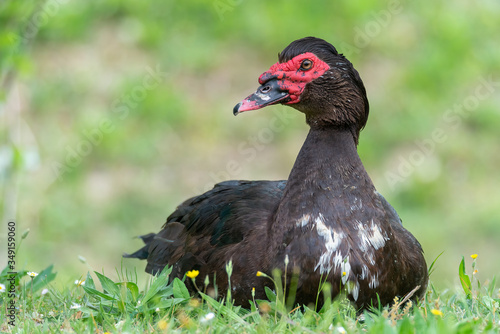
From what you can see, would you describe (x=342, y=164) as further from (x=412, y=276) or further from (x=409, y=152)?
(x=409, y=152)

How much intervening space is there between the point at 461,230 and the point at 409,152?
1.05 m

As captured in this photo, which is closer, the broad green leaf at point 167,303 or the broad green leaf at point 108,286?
the broad green leaf at point 167,303

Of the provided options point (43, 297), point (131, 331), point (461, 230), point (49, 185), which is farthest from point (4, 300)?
point (461, 230)

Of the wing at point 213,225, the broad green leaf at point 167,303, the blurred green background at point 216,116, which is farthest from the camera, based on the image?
the blurred green background at point 216,116

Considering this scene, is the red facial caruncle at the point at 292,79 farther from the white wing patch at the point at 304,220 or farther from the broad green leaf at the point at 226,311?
the broad green leaf at the point at 226,311

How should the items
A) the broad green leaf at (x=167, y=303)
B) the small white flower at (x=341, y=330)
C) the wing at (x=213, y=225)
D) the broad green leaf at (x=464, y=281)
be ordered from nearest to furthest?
the small white flower at (x=341, y=330)
the broad green leaf at (x=167, y=303)
the broad green leaf at (x=464, y=281)
the wing at (x=213, y=225)

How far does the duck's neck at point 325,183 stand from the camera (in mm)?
3998

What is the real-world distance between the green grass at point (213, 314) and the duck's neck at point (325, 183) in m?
0.36

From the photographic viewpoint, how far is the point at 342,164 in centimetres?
411

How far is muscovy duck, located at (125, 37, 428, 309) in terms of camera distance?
3898mm

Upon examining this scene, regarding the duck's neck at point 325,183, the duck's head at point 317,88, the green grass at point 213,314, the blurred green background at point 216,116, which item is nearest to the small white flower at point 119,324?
the green grass at point 213,314

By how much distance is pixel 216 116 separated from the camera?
9156mm

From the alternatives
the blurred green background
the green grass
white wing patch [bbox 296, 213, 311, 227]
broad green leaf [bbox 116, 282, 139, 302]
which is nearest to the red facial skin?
white wing patch [bbox 296, 213, 311, 227]

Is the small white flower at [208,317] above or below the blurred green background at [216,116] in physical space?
below
